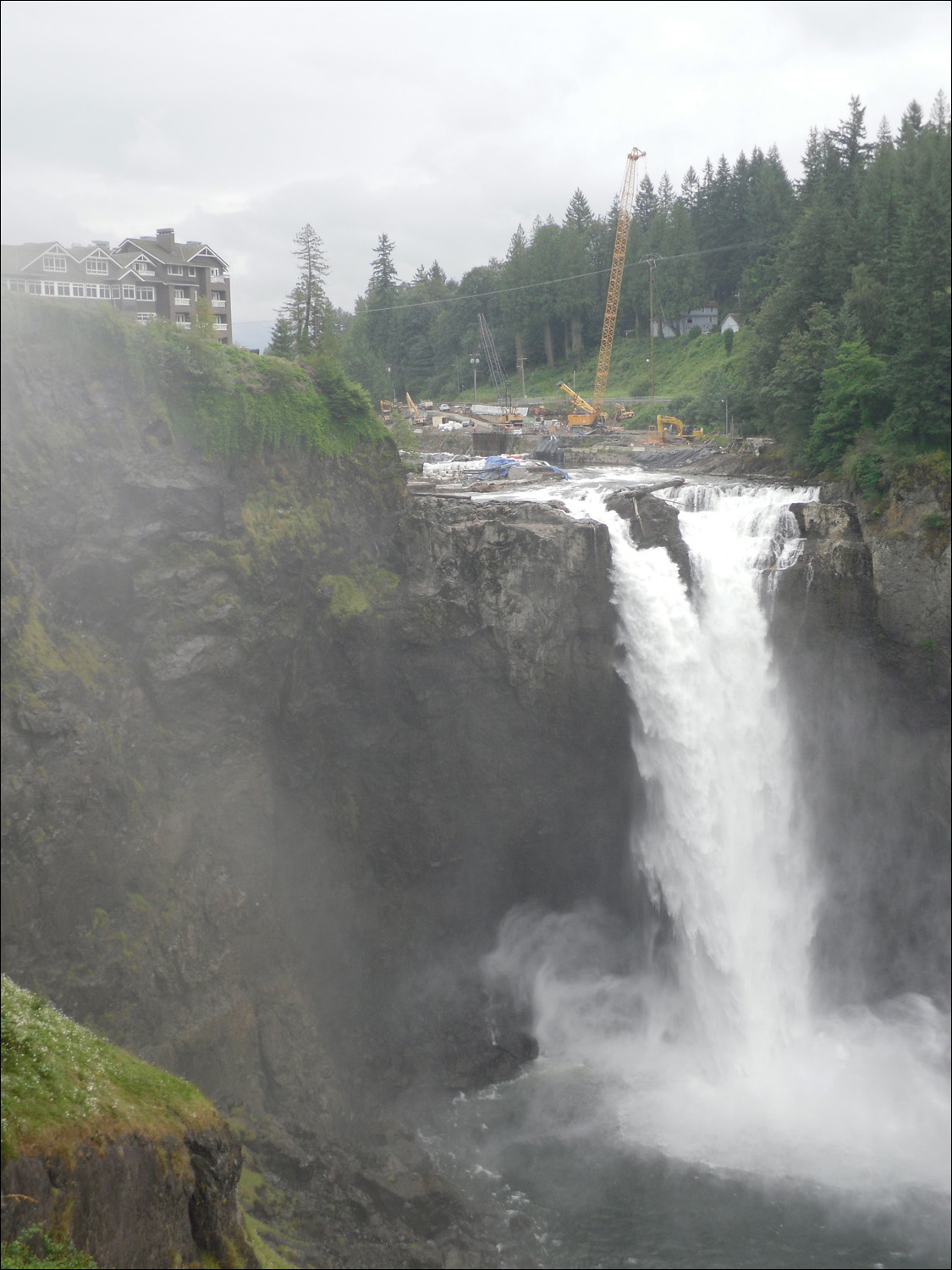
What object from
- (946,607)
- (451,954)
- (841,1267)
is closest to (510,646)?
(451,954)

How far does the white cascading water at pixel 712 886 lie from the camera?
28.5 meters

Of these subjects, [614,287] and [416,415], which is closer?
[416,415]

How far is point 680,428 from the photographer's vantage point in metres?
56.3

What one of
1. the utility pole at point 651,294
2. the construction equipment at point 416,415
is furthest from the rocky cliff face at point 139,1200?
the utility pole at point 651,294

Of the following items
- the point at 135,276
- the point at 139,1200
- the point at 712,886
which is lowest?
the point at 712,886

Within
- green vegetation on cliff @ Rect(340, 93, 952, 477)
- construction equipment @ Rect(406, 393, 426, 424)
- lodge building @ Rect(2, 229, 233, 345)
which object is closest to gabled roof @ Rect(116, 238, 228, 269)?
→ lodge building @ Rect(2, 229, 233, 345)

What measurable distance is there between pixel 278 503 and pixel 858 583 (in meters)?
19.2

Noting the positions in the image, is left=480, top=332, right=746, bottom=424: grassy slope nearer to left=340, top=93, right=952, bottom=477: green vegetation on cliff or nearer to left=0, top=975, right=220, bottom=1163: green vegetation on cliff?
left=340, top=93, right=952, bottom=477: green vegetation on cliff

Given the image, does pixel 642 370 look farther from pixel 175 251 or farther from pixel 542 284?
pixel 175 251

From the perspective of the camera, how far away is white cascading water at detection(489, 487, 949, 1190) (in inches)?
1122

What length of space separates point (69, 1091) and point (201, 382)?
2028 cm

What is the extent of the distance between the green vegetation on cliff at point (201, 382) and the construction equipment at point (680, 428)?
2679cm

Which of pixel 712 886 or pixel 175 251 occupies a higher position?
pixel 175 251

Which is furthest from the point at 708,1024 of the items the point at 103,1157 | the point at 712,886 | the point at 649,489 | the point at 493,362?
the point at 493,362
